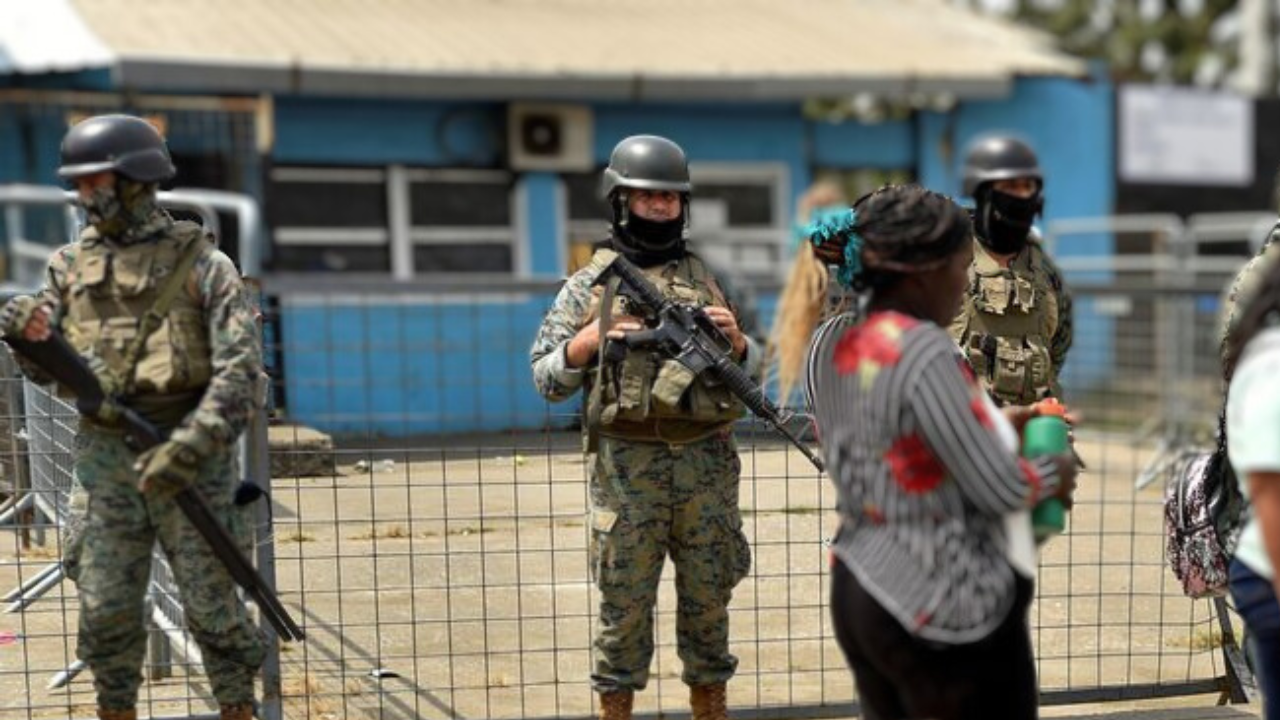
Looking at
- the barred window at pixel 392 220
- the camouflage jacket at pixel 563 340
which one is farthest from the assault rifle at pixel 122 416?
the barred window at pixel 392 220

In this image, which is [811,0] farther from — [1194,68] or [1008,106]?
[1194,68]

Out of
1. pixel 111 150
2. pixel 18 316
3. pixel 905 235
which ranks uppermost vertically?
pixel 111 150

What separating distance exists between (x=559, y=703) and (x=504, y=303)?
5461 mm

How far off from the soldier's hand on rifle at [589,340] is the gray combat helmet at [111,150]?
1.27 metres

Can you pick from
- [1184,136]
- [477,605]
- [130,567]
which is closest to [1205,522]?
[477,605]

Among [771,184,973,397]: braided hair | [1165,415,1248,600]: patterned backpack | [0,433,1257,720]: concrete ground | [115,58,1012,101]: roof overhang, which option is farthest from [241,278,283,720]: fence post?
[115,58,1012,101]: roof overhang

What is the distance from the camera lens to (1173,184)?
1672 cm

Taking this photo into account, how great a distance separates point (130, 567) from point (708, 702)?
1.80 m

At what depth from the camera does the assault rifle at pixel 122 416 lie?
4238mm

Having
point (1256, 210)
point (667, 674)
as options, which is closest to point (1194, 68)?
point (1256, 210)

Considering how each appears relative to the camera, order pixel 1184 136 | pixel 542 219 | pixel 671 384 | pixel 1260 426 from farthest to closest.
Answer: pixel 1184 136 → pixel 542 219 → pixel 671 384 → pixel 1260 426

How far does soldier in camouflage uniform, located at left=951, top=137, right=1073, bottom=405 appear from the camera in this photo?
5582mm

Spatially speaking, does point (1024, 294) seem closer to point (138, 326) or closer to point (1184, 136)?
point (138, 326)

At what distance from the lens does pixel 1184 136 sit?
55.0ft
